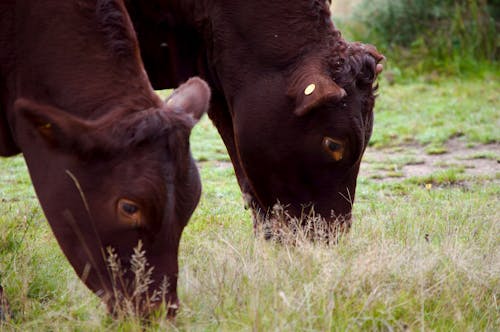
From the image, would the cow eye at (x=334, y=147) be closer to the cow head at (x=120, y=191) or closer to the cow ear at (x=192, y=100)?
the cow ear at (x=192, y=100)

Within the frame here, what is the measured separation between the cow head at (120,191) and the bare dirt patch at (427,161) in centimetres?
483

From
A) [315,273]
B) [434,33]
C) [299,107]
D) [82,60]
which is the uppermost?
[82,60]

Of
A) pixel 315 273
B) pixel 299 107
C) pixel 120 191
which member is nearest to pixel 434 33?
pixel 299 107

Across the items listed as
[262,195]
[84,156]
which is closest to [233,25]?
[262,195]

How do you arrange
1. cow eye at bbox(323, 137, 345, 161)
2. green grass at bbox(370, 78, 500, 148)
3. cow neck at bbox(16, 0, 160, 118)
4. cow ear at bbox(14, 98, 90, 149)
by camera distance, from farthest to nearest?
green grass at bbox(370, 78, 500, 148)
cow eye at bbox(323, 137, 345, 161)
cow neck at bbox(16, 0, 160, 118)
cow ear at bbox(14, 98, 90, 149)

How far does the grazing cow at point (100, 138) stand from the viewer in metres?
3.56

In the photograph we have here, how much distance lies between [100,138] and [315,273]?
140cm

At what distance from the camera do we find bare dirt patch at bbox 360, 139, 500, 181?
831 centimetres

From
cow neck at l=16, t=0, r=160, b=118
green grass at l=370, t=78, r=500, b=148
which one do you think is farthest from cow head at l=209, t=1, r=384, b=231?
green grass at l=370, t=78, r=500, b=148

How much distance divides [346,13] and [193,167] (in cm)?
1349

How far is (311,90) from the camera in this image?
4.75 m

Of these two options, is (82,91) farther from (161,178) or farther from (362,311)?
(362,311)

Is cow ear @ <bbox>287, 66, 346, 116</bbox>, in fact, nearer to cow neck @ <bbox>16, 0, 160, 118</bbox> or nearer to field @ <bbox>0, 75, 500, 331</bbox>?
field @ <bbox>0, 75, 500, 331</bbox>

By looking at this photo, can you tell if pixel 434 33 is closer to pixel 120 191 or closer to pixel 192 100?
pixel 192 100
